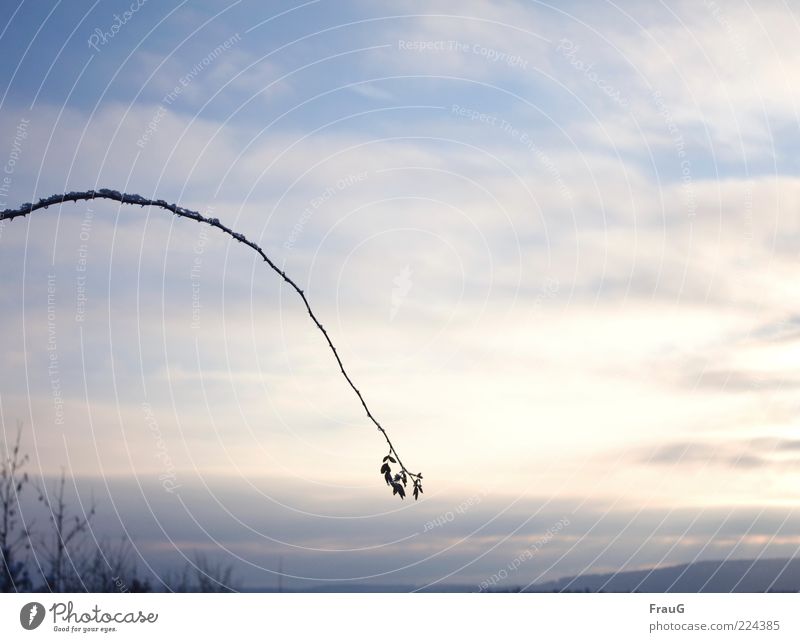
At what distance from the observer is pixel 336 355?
→ 7.58 meters

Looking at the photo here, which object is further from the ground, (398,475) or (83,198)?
(83,198)

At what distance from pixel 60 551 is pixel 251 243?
5959mm

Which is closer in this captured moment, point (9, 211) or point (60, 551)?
point (9, 211)
